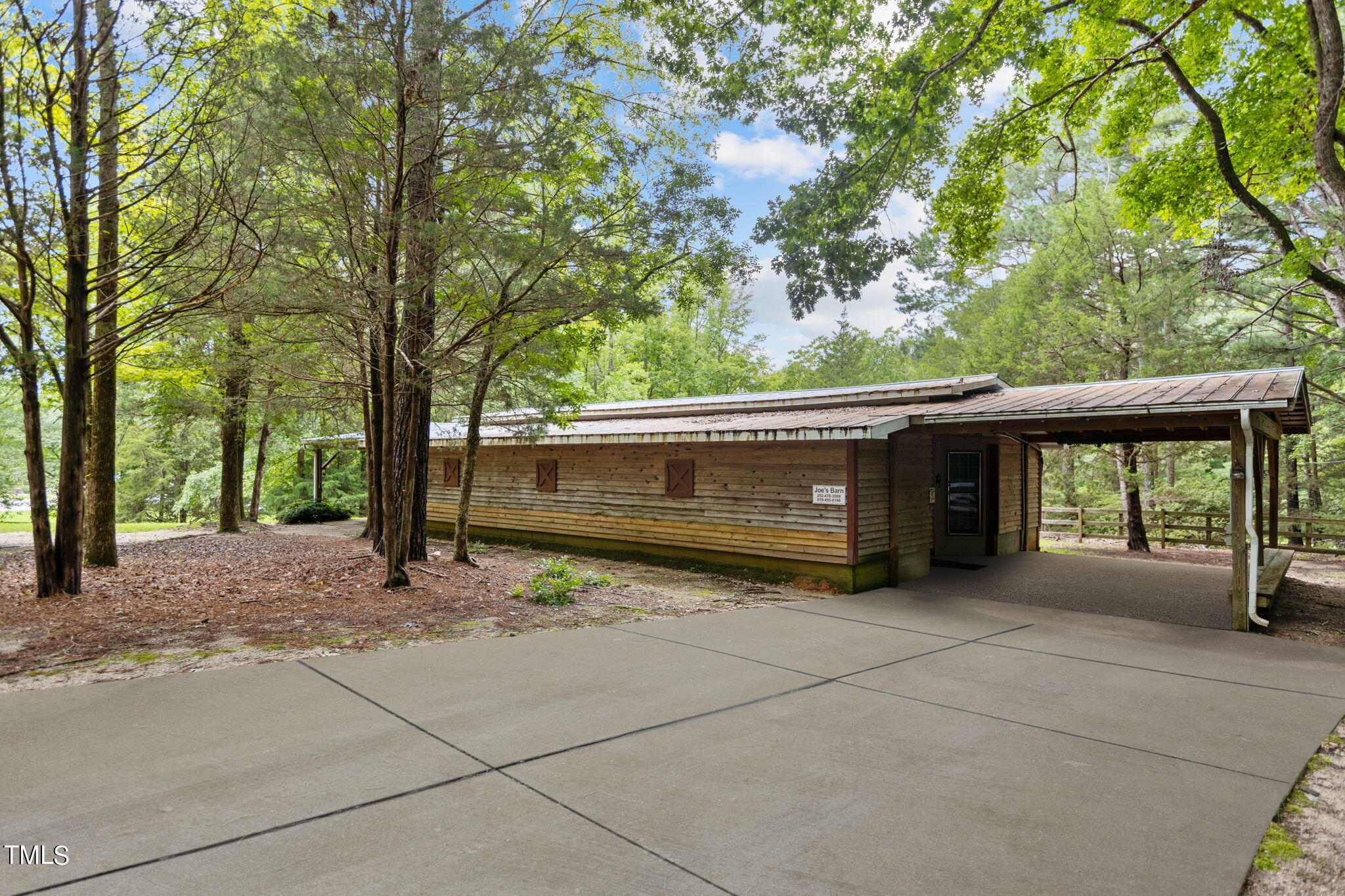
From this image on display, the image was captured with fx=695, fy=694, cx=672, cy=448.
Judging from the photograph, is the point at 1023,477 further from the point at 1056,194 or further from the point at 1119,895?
the point at 1056,194

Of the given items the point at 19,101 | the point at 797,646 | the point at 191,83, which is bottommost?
the point at 797,646

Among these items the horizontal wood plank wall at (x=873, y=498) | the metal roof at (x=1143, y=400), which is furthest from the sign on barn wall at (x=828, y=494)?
the metal roof at (x=1143, y=400)

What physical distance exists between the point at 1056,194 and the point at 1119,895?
34704mm

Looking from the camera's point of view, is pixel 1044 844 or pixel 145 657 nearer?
pixel 1044 844

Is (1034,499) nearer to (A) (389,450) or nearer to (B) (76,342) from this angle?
(A) (389,450)

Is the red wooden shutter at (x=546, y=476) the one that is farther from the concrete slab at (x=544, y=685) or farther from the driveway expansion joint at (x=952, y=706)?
the concrete slab at (x=544, y=685)

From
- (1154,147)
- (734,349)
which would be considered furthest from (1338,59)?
(734,349)

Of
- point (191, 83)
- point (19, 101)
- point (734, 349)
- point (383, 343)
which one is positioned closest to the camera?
point (19, 101)

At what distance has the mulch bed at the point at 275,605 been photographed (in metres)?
6.03

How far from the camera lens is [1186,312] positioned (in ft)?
50.4

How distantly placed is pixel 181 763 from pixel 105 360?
6862mm

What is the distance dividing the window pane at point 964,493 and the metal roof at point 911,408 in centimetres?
158

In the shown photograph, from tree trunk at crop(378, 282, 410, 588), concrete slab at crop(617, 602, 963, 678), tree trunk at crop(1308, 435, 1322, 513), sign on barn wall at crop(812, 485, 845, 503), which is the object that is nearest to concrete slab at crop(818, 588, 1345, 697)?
concrete slab at crop(617, 602, 963, 678)

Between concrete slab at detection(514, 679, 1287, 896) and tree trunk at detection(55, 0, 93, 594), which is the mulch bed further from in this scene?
concrete slab at detection(514, 679, 1287, 896)
